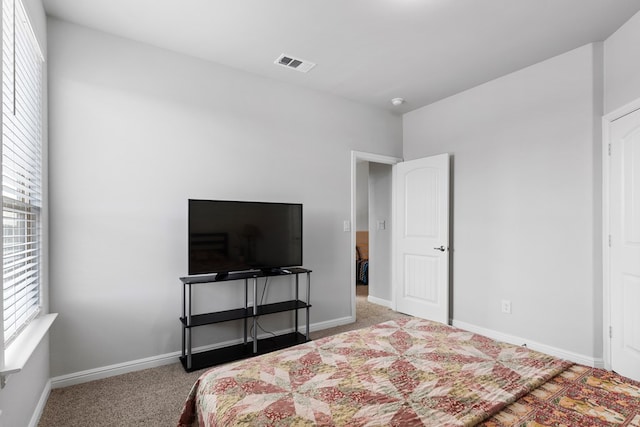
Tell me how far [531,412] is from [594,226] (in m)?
2.24

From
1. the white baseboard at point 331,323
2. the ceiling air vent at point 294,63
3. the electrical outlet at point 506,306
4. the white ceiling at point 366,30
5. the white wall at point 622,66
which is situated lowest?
the white baseboard at point 331,323

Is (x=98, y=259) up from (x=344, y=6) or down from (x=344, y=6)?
down

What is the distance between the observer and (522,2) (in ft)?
7.43

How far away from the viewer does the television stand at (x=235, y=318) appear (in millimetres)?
2713

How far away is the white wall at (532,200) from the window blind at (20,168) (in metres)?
3.74

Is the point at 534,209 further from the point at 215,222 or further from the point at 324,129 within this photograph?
the point at 215,222

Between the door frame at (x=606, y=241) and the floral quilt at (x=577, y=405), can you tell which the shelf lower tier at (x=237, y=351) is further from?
the door frame at (x=606, y=241)

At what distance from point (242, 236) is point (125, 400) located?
1411 millimetres

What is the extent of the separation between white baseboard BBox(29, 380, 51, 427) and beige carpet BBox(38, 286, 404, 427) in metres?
0.03

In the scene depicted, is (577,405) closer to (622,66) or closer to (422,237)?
(622,66)

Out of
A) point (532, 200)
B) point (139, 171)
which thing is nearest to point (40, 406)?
point (139, 171)

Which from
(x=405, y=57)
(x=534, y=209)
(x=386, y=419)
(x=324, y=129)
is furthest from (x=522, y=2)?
(x=386, y=419)

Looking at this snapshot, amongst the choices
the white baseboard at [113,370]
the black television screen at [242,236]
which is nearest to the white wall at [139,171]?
the white baseboard at [113,370]

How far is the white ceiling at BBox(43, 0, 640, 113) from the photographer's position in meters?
2.31
